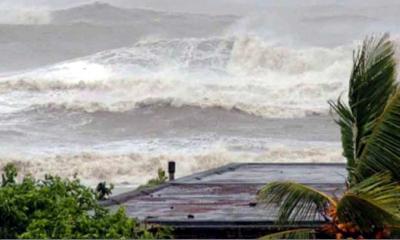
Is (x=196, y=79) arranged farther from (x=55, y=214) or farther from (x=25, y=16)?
(x=55, y=214)

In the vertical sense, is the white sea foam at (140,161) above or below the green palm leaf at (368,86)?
above

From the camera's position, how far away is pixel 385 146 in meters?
7.05

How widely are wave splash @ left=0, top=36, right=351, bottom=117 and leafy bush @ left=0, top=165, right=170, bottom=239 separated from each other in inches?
1231

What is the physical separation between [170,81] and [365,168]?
36.6 m

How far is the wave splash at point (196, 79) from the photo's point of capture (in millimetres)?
41000

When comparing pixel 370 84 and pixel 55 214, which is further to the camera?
pixel 370 84

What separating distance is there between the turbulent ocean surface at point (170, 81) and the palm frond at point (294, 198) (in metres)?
20.0

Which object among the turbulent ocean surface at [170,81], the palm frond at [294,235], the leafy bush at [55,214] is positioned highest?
the turbulent ocean surface at [170,81]

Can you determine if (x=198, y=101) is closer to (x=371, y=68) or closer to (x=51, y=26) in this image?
(x=51, y=26)

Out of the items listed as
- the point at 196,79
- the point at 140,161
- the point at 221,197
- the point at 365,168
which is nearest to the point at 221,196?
the point at 221,197

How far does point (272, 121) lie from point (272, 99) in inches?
122

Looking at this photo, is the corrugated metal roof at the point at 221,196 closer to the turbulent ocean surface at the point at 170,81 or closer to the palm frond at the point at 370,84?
the palm frond at the point at 370,84

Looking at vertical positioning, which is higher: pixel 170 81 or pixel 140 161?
pixel 170 81

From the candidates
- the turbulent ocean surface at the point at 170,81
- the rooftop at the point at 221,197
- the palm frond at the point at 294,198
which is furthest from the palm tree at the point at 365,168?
the turbulent ocean surface at the point at 170,81
